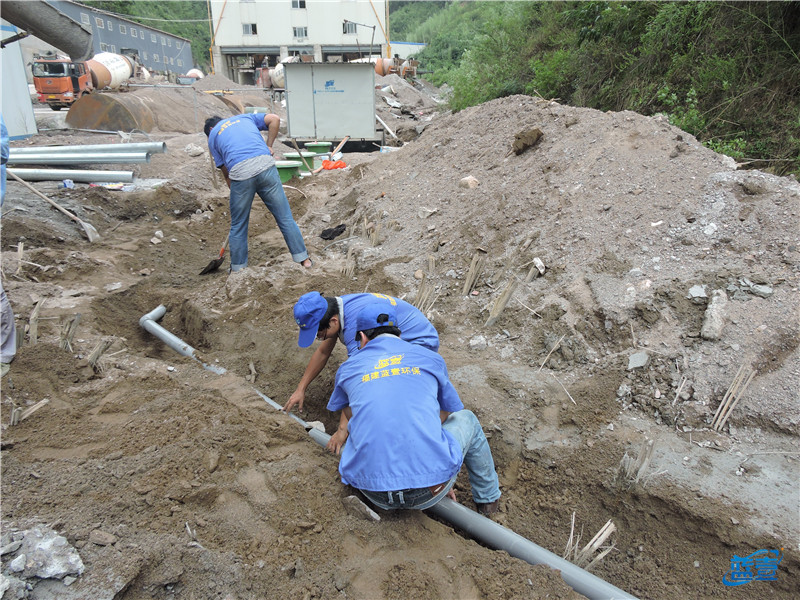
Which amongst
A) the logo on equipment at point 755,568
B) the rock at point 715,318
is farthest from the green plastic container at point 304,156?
the logo on equipment at point 755,568

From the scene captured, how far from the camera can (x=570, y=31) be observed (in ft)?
30.0

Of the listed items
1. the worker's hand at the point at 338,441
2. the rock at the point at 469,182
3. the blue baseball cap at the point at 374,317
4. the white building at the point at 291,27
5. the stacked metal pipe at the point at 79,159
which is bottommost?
the worker's hand at the point at 338,441

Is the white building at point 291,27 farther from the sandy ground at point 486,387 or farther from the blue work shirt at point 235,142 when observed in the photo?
the sandy ground at point 486,387

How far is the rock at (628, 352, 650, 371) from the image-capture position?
124 inches

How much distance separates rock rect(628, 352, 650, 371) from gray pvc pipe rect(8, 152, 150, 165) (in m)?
7.69

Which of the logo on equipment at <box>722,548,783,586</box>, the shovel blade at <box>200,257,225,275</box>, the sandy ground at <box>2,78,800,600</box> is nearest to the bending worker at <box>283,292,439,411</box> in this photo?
the sandy ground at <box>2,78,800,600</box>

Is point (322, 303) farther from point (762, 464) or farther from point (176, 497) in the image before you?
point (762, 464)

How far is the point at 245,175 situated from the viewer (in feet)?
16.9

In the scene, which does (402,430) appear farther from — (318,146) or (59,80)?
→ (59,80)

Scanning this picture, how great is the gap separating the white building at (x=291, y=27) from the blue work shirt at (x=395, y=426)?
30.7 metres

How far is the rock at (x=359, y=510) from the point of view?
2297mm

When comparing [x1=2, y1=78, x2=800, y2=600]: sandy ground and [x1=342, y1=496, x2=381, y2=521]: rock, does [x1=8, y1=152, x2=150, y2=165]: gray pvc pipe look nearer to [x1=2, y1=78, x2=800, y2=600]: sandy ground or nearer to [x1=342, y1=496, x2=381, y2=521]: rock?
[x1=2, y1=78, x2=800, y2=600]: sandy ground

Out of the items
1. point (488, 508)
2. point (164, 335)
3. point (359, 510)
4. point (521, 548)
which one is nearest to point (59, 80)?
point (164, 335)

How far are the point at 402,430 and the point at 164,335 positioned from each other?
297 cm
